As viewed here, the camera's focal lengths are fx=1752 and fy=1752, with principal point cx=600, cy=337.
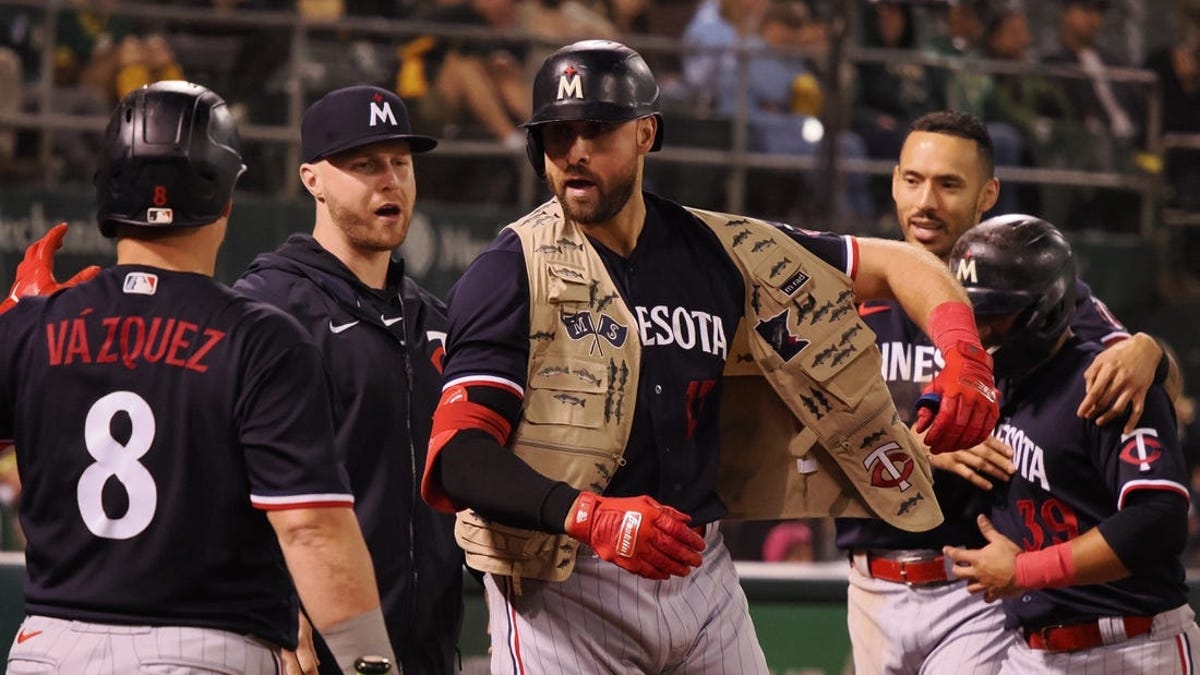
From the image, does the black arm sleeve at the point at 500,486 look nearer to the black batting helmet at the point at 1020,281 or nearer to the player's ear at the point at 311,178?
the player's ear at the point at 311,178

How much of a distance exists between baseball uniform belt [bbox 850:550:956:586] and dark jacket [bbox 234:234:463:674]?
132 cm

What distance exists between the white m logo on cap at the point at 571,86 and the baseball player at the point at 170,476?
3.30 feet

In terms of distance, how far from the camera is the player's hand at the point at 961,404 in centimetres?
399

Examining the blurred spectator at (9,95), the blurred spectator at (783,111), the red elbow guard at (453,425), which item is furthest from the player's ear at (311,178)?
the blurred spectator at (783,111)

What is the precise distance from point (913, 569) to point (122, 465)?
273 centimetres

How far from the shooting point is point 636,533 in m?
3.52

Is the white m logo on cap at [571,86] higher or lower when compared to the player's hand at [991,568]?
higher

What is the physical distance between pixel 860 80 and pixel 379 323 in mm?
6374

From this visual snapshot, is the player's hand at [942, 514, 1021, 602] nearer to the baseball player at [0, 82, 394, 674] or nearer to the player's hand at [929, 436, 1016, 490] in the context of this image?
the player's hand at [929, 436, 1016, 490]

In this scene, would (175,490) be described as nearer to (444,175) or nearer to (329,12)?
(444,175)

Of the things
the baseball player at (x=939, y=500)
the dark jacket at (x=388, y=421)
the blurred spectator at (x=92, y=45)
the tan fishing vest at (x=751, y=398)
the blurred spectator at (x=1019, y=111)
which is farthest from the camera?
the blurred spectator at (x=1019, y=111)

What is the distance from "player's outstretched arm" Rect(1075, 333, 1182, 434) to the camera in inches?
185

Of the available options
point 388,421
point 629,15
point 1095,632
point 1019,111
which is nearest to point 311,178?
point 388,421

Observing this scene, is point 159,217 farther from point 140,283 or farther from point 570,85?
point 570,85
